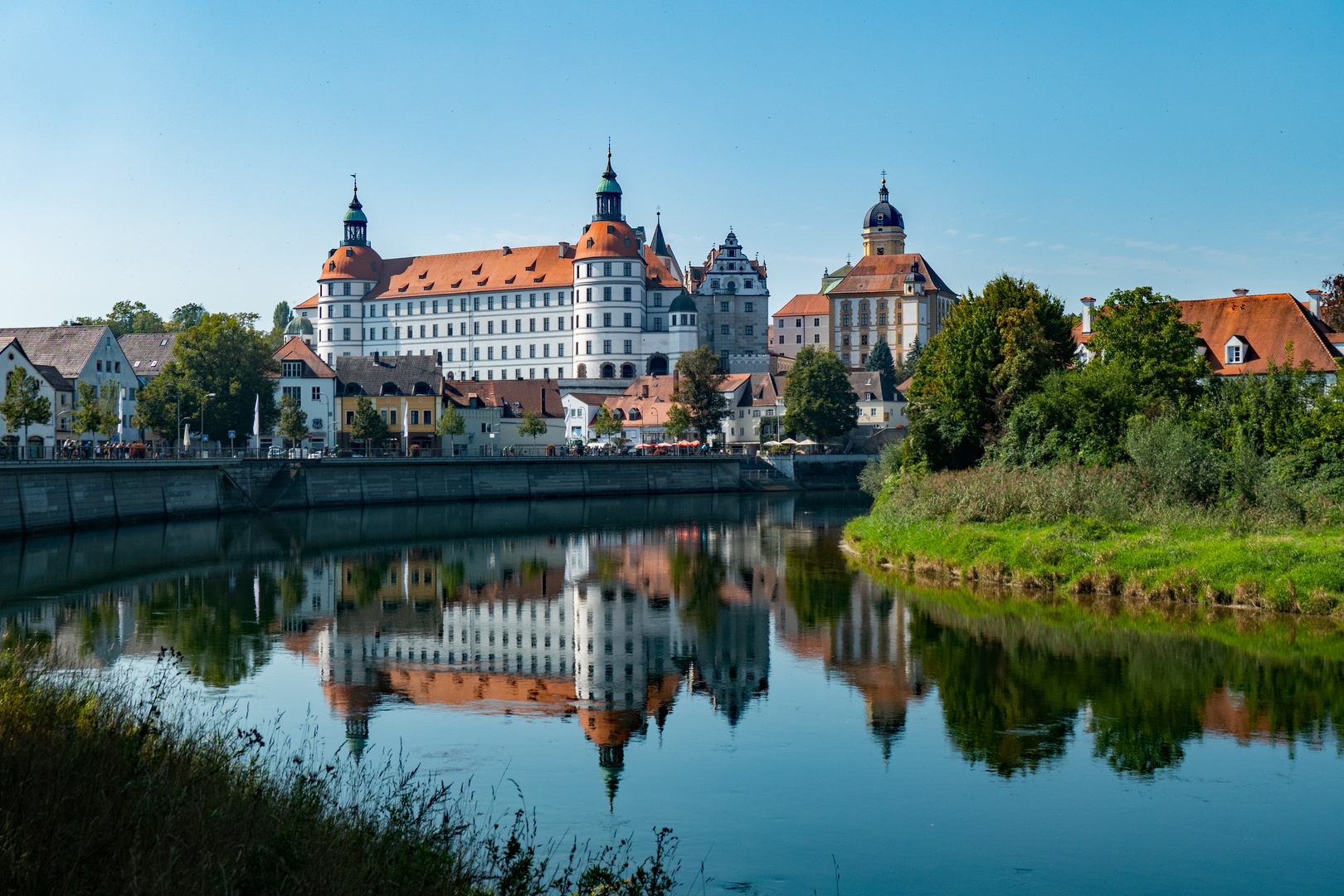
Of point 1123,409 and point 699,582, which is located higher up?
point 1123,409

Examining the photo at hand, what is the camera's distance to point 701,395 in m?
109

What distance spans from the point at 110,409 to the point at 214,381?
6524mm

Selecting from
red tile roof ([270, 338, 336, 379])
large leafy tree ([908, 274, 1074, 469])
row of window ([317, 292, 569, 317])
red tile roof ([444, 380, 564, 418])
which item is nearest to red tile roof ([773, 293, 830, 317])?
row of window ([317, 292, 569, 317])

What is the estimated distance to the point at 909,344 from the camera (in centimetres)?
16975

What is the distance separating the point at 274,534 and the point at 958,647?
35.5 m

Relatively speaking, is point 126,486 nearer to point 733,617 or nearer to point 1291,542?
point 733,617

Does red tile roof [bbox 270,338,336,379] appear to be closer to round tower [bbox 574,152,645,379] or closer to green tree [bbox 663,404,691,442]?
green tree [bbox 663,404,691,442]

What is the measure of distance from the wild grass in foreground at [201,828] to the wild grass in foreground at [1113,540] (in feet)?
57.7

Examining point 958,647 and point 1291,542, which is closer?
point 958,647

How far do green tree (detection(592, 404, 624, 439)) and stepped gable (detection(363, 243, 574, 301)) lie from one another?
1399 inches

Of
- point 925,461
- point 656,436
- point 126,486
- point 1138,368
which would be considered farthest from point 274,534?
point 656,436

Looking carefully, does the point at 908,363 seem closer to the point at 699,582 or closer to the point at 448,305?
the point at 448,305

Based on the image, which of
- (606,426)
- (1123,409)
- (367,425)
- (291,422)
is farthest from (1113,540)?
(606,426)

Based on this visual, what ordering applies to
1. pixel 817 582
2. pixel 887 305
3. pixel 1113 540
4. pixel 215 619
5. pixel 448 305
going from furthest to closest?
1. pixel 887 305
2. pixel 448 305
3. pixel 817 582
4. pixel 1113 540
5. pixel 215 619
